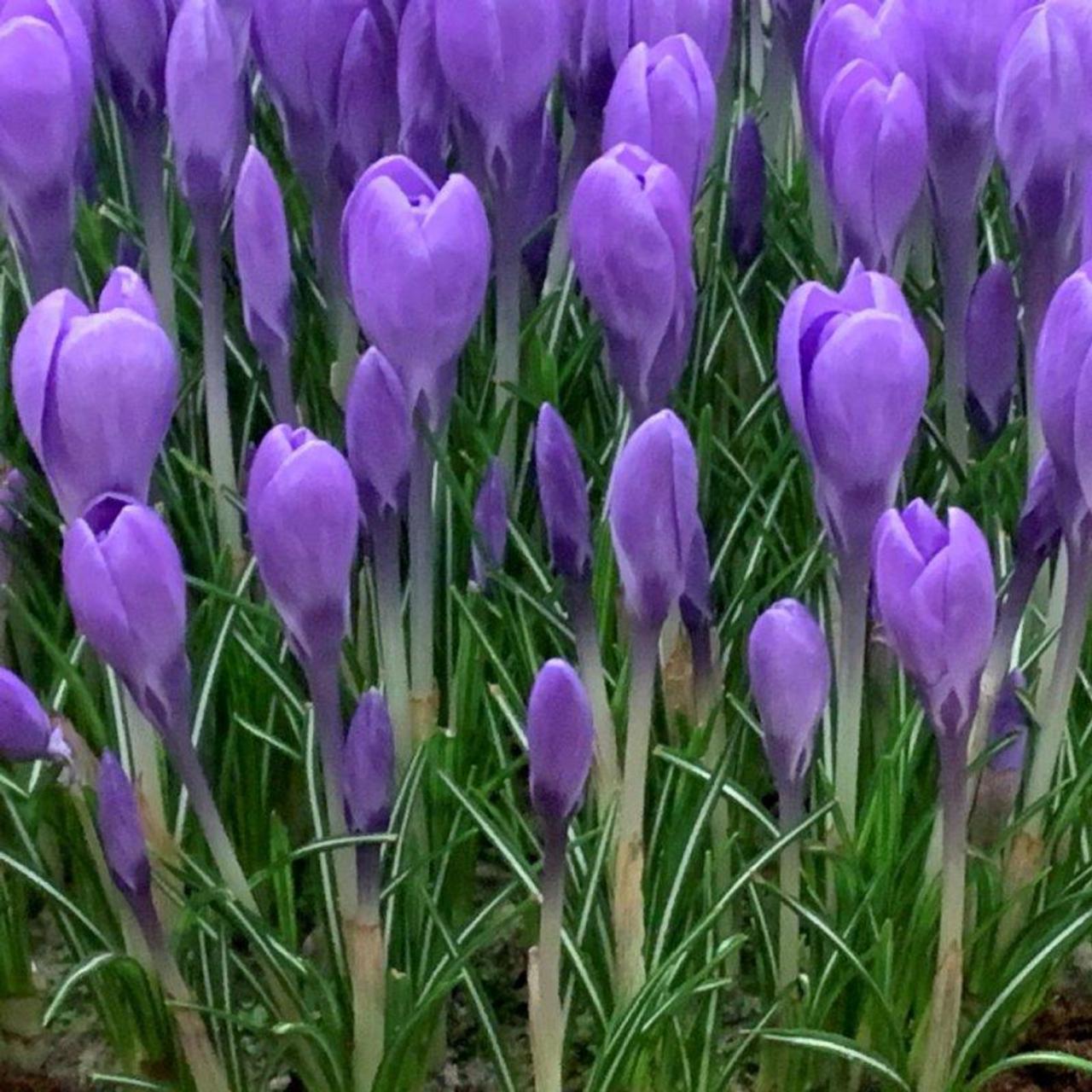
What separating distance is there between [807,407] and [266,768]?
381 millimetres

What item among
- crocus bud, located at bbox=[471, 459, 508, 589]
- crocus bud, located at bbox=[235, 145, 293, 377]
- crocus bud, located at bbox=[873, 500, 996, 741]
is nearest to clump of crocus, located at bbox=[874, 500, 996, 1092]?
crocus bud, located at bbox=[873, 500, 996, 741]

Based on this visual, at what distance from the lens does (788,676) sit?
0.66m

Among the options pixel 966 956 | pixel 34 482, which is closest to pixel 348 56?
pixel 34 482

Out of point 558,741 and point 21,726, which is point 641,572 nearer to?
point 558,741

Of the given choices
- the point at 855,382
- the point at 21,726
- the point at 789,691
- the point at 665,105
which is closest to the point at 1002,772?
the point at 789,691

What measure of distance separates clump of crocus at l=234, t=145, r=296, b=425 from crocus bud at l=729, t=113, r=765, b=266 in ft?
1.02

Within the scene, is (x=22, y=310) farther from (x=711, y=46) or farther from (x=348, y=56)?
(x=711, y=46)

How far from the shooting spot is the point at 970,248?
85 centimetres

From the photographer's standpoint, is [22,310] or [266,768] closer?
[266,768]

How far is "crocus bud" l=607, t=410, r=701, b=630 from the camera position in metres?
0.62

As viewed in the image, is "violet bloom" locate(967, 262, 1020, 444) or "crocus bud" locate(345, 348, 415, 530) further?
"violet bloom" locate(967, 262, 1020, 444)

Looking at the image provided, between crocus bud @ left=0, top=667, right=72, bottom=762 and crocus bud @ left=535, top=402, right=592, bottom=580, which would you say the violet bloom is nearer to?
crocus bud @ left=535, top=402, right=592, bottom=580

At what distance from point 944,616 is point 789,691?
0.09 metres

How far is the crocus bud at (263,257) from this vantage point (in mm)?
780
